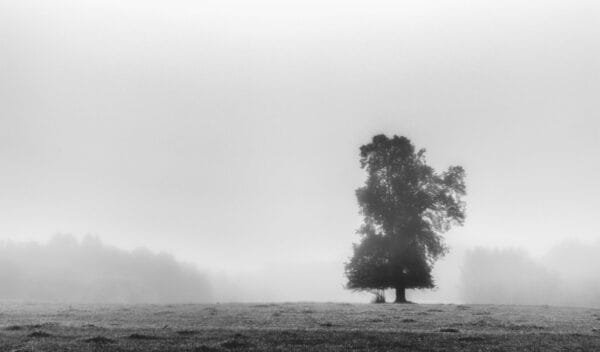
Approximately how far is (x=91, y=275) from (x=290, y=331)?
13254cm

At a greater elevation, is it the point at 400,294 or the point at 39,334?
the point at 400,294

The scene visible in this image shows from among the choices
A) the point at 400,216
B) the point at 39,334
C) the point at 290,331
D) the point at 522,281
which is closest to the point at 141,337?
the point at 39,334

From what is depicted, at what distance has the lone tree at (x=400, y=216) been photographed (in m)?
56.5

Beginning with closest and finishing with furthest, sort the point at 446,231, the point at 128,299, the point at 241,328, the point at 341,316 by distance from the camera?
the point at 241,328 → the point at 341,316 → the point at 446,231 → the point at 128,299

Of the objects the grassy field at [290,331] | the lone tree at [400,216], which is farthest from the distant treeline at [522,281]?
the grassy field at [290,331]

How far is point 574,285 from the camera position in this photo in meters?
125

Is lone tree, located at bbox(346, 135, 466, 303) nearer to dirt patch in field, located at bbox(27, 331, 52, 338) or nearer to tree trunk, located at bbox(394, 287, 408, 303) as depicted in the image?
tree trunk, located at bbox(394, 287, 408, 303)

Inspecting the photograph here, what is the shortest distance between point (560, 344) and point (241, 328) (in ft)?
44.4

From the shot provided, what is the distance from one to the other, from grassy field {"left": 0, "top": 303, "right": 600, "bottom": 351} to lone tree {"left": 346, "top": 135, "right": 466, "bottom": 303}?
19.5 meters

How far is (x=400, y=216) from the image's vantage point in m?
56.8

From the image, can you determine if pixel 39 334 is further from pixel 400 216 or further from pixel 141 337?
pixel 400 216

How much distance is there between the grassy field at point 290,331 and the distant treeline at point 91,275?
84460 millimetres

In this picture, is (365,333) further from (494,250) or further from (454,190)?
(494,250)

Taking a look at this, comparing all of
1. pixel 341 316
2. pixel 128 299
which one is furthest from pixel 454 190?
pixel 128 299
